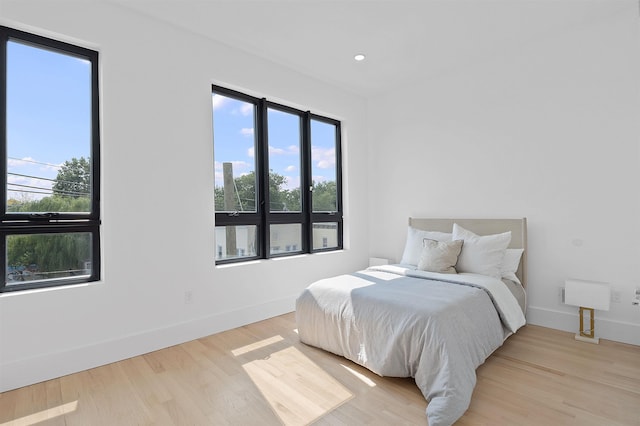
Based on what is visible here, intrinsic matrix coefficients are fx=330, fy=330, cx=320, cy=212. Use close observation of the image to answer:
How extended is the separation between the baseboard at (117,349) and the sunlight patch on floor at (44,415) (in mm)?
430

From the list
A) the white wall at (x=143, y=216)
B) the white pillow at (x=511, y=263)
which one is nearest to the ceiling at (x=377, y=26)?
the white wall at (x=143, y=216)

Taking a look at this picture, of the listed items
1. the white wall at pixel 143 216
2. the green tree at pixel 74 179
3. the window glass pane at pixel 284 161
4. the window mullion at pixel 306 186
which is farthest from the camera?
the window mullion at pixel 306 186

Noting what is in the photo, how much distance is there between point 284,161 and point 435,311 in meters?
2.53

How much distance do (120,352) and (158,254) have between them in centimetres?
80

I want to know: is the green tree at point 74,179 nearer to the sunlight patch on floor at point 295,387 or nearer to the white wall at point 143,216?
the white wall at point 143,216

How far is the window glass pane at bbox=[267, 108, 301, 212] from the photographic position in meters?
3.85

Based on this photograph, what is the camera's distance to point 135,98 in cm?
275

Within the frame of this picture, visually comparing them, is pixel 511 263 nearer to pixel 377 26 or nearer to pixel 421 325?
pixel 421 325

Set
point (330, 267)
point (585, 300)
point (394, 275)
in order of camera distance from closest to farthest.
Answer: point (585, 300) → point (394, 275) → point (330, 267)

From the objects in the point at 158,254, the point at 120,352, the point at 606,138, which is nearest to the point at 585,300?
the point at 606,138

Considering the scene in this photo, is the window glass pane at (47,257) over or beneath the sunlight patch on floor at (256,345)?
over

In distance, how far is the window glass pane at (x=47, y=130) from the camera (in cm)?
235

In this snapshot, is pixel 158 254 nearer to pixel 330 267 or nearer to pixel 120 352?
pixel 120 352

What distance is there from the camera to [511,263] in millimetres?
3273
